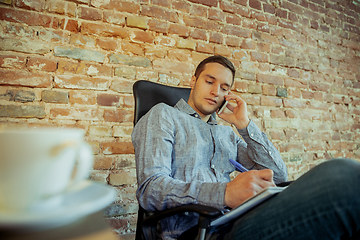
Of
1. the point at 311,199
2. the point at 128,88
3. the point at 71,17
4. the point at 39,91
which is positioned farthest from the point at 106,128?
the point at 311,199

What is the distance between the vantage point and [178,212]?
655mm

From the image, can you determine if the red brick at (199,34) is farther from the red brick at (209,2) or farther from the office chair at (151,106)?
the office chair at (151,106)

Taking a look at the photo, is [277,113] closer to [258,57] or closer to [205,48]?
[258,57]

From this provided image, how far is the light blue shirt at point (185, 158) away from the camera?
2.49 feet

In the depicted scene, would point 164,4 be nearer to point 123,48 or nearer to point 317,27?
point 123,48

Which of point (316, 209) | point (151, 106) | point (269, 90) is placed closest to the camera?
point (316, 209)

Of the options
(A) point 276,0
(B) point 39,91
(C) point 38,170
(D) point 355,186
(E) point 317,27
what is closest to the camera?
(C) point 38,170

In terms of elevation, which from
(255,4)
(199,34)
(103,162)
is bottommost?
(103,162)

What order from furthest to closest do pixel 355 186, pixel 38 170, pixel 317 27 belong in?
pixel 317 27, pixel 355 186, pixel 38 170

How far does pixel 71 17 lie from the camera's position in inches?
54.3

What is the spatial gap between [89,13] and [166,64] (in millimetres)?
555

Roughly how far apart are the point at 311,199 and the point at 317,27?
7.38 feet

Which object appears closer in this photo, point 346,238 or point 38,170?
point 38,170

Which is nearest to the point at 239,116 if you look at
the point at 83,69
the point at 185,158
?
the point at 185,158
